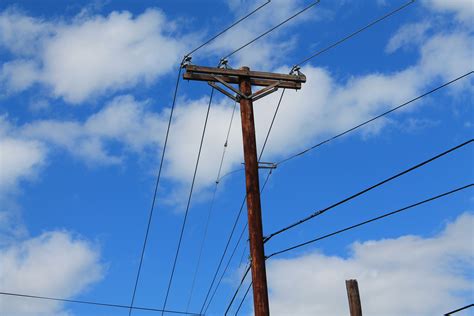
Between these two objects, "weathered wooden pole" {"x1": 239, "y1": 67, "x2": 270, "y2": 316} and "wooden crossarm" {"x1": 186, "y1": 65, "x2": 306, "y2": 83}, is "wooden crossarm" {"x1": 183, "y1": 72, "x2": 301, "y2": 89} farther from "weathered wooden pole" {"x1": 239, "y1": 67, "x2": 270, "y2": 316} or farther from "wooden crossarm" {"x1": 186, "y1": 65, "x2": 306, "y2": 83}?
"weathered wooden pole" {"x1": 239, "y1": 67, "x2": 270, "y2": 316}

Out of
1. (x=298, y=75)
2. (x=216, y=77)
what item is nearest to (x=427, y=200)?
(x=298, y=75)

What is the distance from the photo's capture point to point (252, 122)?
14047 mm

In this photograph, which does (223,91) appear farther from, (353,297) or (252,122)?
(353,297)

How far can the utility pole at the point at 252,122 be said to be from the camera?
12.5 metres

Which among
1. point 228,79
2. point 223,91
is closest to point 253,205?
point 223,91

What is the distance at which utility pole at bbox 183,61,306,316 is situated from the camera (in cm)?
1250

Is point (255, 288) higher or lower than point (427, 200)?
lower

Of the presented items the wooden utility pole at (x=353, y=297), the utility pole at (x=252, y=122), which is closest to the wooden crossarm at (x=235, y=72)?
the utility pole at (x=252, y=122)

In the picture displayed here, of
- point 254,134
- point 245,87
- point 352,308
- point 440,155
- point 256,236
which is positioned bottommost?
point 352,308

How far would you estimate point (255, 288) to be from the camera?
12398mm

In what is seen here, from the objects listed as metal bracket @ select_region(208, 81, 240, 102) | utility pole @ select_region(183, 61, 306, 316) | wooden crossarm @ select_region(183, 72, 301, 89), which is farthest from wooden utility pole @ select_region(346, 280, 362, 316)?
wooden crossarm @ select_region(183, 72, 301, 89)

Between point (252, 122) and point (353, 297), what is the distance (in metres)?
4.46

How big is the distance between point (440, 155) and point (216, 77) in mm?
5477

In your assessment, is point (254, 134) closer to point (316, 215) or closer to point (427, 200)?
point (316, 215)
